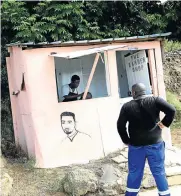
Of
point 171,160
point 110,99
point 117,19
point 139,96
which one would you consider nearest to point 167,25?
point 117,19

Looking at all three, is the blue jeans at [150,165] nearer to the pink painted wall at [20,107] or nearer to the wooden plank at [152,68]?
the pink painted wall at [20,107]

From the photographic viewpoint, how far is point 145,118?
511 centimetres

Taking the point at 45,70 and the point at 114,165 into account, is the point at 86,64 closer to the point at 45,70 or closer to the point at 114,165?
the point at 45,70

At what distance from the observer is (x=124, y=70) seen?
9320 mm

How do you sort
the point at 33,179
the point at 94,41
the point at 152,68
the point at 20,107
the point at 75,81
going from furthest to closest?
the point at 75,81 → the point at 20,107 → the point at 152,68 → the point at 94,41 → the point at 33,179

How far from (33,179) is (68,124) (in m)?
1.37

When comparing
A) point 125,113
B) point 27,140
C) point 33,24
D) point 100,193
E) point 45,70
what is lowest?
point 100,193

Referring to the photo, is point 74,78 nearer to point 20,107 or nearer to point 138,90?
point 20,107

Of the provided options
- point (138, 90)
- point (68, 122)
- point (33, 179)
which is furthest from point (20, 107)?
point (138, 90)

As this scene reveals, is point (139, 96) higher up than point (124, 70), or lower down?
lower down

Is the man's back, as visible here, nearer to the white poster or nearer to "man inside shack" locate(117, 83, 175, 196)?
"man inside shack" locate(117, 83, 175, 196)

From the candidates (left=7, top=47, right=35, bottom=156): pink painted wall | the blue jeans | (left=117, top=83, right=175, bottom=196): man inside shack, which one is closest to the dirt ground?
(left=7, top=47, right=35, bottom=156): pink painted wall

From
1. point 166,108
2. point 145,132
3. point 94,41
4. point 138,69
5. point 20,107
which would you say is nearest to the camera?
point 166,108

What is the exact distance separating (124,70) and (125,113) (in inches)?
168
